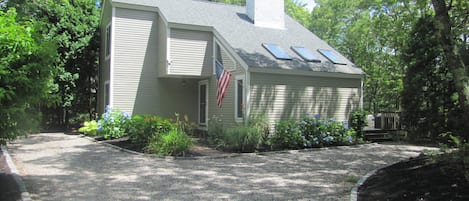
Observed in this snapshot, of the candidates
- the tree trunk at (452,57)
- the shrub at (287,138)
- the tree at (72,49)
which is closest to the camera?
the tree trunk at (452,57)

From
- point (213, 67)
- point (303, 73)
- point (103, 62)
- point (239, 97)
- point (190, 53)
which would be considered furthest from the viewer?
point (103, 62)

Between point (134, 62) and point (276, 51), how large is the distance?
613 cm

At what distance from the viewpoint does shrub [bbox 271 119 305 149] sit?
11.1m

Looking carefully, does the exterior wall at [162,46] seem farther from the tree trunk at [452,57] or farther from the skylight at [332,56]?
the tree trunk at [452,57]

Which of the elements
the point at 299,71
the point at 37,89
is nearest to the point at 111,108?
the point at 299,71

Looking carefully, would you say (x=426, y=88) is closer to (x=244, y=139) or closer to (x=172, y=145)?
(x=244, y=139)

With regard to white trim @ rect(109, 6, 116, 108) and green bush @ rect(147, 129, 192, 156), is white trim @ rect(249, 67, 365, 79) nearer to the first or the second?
green bush @ rect(147, 129, 192, 156)

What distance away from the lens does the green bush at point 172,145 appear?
9219mm

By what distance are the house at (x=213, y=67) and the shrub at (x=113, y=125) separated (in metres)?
1.34

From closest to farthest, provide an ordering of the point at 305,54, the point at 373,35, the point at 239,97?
the point at 239,97
the point at 305,54
the point at 373,35

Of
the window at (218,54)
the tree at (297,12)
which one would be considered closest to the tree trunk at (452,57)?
the window at (218,54)

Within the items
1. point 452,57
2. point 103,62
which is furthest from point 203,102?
point 452,57

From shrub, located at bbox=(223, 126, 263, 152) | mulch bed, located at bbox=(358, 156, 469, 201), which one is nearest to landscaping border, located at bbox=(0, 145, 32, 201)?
mulch bed, located at bbox=(358, 156, 469, 201)

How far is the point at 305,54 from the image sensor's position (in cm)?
1459
